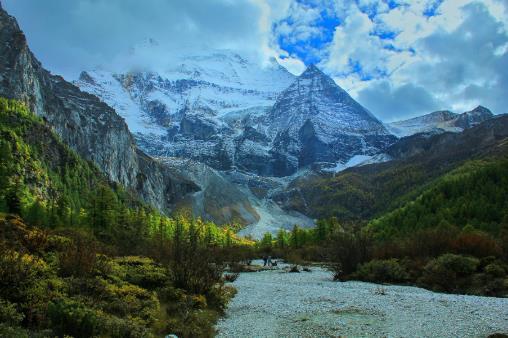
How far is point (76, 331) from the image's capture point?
484 inches

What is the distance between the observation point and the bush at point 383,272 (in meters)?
33.7

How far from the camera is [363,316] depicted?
18656 millimetres

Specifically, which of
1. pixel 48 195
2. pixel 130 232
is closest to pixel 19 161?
pixel 48 195

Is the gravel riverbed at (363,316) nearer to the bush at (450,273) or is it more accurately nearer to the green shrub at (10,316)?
the bush at (450,273)

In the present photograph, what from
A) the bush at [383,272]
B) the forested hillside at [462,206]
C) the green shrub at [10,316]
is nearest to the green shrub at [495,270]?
the bush at [383,272]

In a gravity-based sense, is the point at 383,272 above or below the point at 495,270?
below

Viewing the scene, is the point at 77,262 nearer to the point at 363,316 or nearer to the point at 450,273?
the point at 363,316

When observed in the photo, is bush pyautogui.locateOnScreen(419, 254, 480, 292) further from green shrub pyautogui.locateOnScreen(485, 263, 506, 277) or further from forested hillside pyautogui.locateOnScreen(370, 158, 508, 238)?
forested hillside pyautogui.locateOnScreen(370, 158, 508, 238)

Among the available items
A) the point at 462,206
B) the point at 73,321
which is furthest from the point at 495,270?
the point at 462,206

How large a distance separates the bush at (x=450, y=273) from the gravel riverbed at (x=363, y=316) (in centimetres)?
488

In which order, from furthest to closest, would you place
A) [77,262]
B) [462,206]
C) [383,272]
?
[462,206] < [383,272] < [77,262]

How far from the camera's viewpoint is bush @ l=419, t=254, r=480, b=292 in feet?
93.1

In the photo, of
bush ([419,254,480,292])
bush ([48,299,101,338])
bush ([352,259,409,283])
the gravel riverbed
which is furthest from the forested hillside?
bush ([48,299,101,338])

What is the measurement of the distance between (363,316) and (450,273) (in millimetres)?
13589
